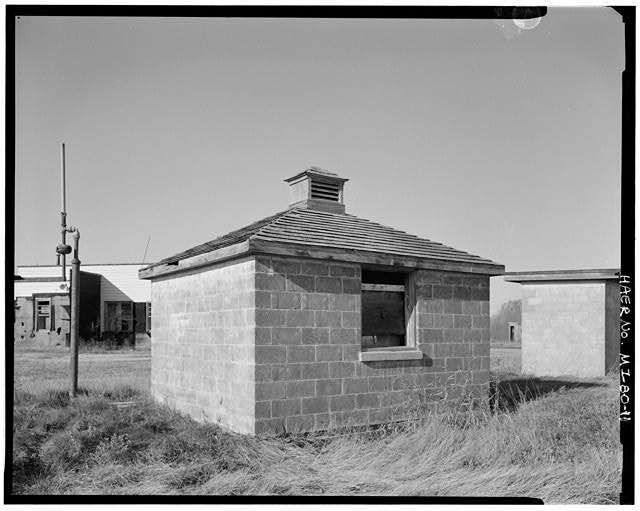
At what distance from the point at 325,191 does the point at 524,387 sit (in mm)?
6602

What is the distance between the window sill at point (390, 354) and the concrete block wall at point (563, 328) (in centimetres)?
952

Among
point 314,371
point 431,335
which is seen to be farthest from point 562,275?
point 314,371

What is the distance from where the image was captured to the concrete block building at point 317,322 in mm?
7770

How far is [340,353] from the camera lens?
8.32 meters

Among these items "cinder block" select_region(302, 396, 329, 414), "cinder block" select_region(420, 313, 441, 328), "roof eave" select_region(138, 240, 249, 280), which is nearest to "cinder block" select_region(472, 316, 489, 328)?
"cinder block" select_region(420, 313, 441, 328)

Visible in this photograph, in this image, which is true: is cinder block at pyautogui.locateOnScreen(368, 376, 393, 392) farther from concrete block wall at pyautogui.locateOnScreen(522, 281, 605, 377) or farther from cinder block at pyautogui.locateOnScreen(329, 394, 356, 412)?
concrete block wall at pyautogui.locateOnScreen(522, 281, 605, 377)

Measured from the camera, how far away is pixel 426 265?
29.8 feet

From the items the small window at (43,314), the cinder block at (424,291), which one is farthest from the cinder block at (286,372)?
the small window at (43,314)

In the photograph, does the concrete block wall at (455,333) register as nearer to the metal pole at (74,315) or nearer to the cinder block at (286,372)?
the cinder block at (286,372)

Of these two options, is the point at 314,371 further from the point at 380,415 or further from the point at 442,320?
the point at 442,320

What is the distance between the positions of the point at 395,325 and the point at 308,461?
8.67 ft

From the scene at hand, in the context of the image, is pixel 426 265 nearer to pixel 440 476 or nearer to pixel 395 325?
pixel 395 325

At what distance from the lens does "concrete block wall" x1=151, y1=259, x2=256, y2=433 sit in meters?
7.79

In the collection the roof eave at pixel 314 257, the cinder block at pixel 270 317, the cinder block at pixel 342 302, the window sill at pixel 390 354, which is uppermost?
the roof eave at pixel 314 257
